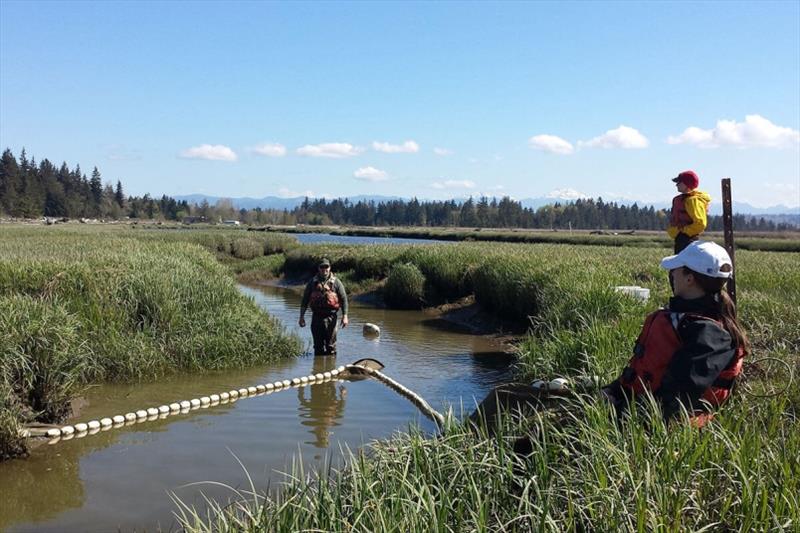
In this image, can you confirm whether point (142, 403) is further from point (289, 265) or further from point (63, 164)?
point (63, 164)

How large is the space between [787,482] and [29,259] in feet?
40.8

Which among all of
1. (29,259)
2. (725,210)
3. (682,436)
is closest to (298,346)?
(29,259)

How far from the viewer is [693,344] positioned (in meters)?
3.74

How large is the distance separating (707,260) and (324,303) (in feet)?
30.1

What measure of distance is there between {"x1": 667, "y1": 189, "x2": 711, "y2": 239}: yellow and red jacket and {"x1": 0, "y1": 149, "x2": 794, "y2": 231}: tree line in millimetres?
96993

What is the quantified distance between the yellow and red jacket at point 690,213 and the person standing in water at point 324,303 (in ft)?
21.5

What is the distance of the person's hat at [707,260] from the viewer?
3947mm

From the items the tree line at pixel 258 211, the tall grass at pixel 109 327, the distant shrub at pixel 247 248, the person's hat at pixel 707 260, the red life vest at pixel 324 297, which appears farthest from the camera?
the tree line at pixel 258 211

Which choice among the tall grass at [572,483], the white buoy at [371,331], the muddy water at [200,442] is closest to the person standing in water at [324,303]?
the muddy water at [200,442]

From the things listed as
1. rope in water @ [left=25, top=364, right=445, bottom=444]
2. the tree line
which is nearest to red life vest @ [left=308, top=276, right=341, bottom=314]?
rope in water @ [left=25, top=364, right=445, bottom=444]

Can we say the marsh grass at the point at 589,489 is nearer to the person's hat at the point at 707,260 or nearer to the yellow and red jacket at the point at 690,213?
the person's hat at the point at 707,260

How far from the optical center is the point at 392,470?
405 centimetres

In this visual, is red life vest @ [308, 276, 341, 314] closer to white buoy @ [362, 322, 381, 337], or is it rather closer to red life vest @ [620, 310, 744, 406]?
white buoy @ [362, 322, 381, 337]

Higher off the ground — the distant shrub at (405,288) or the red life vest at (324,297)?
the red life vest at (324,297)
